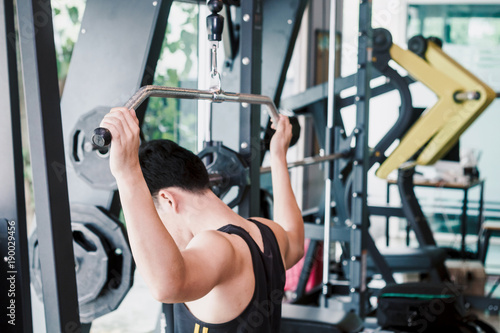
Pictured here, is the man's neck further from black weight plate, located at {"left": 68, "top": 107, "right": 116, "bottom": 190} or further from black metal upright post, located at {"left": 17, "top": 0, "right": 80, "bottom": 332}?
black weight plate, located at {"left": 68, "top": 107, "right": 116, "bottom": 190}

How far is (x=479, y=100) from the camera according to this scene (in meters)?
4.12

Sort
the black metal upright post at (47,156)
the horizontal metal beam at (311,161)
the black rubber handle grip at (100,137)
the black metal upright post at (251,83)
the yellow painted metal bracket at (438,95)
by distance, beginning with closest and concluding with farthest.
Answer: the black rubber handle grip at (100,137) < the black metal upright post at (47,156) < the black metal upright post at (251,83) < the horizontal metal beam at (311,161) < the yellow painted metal bracket at (438,95)

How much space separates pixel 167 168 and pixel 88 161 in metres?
0.50

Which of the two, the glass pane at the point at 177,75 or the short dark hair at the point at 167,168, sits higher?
the glass pane at the point at 177,75

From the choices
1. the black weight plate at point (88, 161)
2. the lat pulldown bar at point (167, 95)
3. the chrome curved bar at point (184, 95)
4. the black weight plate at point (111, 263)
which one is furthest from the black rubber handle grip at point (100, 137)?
the black weight plate at point (111, 263)

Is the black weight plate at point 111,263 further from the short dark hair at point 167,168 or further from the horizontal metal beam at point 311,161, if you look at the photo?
the horizontal metal beam at point 311,161

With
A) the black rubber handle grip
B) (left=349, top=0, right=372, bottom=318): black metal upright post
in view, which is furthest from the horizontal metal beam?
the black rubber handle grip

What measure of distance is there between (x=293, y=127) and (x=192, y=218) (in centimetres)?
76

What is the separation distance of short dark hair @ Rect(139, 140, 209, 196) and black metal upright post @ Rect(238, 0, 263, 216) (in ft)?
2.17

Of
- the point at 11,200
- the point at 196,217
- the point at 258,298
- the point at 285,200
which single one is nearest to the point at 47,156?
the point at 11,200

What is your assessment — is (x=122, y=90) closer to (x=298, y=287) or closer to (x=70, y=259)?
(x=70, y=259)

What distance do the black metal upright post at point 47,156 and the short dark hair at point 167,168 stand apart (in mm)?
198

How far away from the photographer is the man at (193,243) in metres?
1.10

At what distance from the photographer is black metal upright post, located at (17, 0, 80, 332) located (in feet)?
4.35
